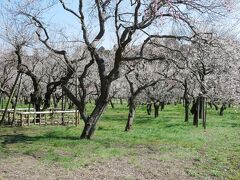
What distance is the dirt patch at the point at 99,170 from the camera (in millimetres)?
11773

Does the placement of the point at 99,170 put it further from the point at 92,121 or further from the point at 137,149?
the point at 92,121

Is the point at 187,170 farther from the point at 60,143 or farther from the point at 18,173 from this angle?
the point at 60,143

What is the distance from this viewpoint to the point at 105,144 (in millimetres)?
18547

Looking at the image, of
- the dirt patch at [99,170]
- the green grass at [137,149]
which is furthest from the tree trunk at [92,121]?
the dirt patch at [99,170]

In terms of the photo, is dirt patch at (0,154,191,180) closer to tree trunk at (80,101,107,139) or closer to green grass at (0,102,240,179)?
green grass at (0,102,240,179)

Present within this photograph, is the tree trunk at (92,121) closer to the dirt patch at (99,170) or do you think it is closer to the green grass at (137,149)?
the green grass at (137,149)

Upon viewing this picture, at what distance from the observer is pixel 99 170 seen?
12.8 m

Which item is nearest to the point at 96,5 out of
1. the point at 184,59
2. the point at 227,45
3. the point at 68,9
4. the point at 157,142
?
the point at 68,9

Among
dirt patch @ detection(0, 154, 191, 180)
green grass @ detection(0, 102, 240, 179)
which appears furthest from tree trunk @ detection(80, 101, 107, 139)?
dirt patch @ detection(0, 154, 191, 180)

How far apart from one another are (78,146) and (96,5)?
654 centimetres

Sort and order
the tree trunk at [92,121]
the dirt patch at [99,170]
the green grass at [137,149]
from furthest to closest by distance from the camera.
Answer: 1. the tree trunk at [92,121]
2. the green grass at [137,149]
3. the dirt patch at [99,170]

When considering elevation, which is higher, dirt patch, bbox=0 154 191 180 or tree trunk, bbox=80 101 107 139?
tree trunk, bbox=80 101 107 139

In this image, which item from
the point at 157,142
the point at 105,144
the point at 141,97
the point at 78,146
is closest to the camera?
the point at 78,146

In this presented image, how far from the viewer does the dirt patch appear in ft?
38.6
